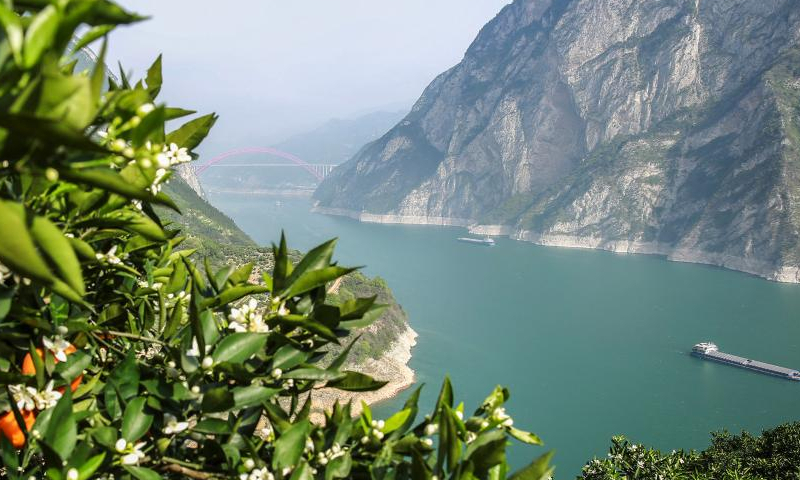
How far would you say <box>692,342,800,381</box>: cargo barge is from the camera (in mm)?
42672

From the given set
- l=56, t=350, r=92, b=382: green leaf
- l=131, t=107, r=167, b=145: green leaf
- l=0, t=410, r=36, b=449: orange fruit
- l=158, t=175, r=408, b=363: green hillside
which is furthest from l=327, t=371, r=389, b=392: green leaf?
l=158, t=175, r=408, b=363: green hillside

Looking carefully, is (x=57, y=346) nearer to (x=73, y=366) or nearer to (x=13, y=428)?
(x=73, y=366)

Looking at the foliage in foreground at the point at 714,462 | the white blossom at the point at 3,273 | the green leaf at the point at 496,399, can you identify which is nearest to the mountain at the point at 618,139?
the foliage in foreground at the point at 714,462

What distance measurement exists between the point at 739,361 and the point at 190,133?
167 ft

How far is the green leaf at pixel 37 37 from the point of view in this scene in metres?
0.90

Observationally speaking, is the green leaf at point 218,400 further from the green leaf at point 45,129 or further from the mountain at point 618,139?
the mountain at point 618,139

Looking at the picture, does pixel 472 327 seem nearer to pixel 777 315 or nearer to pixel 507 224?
pixel 777 315

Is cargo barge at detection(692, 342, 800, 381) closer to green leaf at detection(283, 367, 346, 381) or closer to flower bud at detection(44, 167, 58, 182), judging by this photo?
green leaf at detection(283, 367, 346, 381)

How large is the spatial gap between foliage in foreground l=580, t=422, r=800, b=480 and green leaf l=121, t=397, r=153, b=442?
1404 cm

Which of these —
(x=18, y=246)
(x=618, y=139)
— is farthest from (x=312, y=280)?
(x=618, y=139)

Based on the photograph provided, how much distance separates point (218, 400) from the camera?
1.42 m

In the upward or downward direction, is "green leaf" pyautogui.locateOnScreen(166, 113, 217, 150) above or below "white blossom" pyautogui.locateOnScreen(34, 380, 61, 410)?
above

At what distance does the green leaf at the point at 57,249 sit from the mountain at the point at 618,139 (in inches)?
3407

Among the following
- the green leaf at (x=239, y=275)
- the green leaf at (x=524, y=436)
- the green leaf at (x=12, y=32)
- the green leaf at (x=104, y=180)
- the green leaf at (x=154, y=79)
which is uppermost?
the green leaf at (x=154, y=79)
